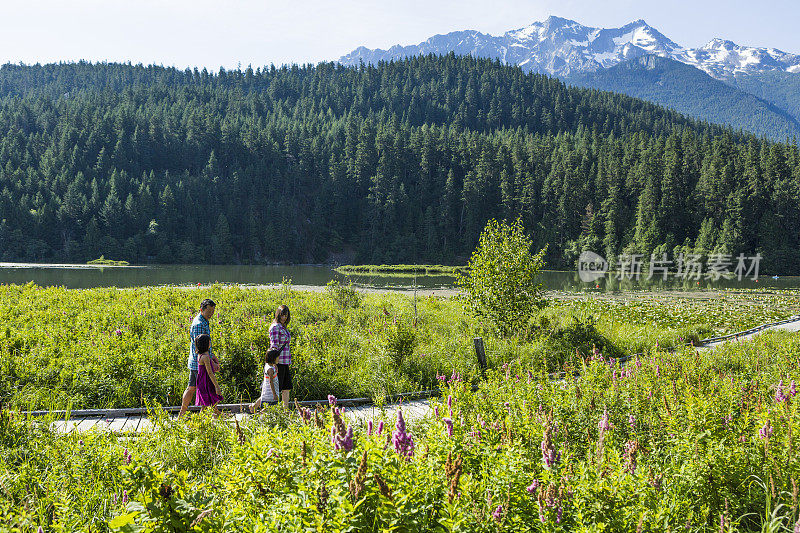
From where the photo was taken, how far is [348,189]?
363 ft

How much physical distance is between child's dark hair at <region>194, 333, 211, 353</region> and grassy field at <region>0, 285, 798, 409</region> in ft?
6.36

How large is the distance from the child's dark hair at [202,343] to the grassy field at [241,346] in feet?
6.36

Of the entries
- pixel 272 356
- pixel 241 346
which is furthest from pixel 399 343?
pixel 272 356

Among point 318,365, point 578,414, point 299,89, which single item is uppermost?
point 299,89

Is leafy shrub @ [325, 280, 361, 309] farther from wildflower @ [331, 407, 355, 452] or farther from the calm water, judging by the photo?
the calm water

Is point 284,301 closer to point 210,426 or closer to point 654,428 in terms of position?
point 210,426

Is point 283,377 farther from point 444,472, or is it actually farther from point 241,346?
point 444,472

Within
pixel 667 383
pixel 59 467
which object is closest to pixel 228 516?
pixel 59 467

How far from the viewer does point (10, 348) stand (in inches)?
404

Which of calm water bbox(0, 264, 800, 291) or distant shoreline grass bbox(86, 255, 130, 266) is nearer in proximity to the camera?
calm water bbox(0, 264, 800, 291)

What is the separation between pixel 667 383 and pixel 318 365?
19.9 feet

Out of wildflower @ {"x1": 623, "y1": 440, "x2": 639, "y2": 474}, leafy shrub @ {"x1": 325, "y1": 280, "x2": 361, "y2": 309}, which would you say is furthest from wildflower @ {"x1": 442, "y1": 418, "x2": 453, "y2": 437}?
leafy shrub @ {"x1": 325, "y1": 280, "x2": 361, "y2": 309}

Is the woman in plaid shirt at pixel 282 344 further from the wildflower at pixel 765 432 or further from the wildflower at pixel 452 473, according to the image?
the wildflower at pixel 765 432

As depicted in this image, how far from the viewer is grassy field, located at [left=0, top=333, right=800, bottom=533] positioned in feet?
9.11
